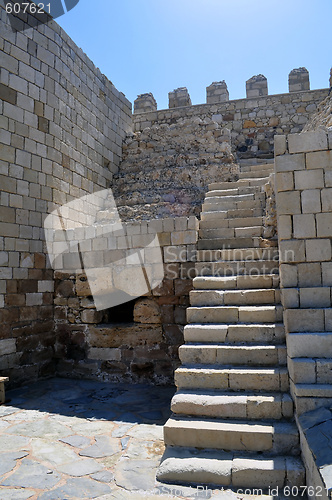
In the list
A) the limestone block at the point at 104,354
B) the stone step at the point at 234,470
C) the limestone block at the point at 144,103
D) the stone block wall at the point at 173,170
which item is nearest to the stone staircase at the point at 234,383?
the stone step at the point at 234,470

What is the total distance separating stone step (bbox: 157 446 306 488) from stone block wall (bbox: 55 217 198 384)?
2.77 metres

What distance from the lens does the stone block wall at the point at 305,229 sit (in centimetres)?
371

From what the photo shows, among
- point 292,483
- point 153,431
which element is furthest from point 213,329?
point 292,483

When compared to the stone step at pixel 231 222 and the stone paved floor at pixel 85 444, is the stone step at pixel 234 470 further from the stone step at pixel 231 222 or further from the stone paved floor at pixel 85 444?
the stone step at pixel 231 222

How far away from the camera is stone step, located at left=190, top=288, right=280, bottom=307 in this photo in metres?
4.62

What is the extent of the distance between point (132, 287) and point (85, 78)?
556 centimetres

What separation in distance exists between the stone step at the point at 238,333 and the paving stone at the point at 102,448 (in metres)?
1.37

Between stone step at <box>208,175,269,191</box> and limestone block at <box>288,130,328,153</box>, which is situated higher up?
stone step at <box>208,175,269,191</box>

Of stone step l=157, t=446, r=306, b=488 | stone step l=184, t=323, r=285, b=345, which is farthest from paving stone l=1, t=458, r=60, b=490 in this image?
stone step l=184, t=323, r=285, b=345

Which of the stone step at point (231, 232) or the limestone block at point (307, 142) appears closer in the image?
the limestone block at point (307, 142)

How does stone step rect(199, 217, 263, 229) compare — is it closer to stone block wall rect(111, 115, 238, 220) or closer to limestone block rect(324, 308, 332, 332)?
stone block wall rect(111, 115, 238, 220)

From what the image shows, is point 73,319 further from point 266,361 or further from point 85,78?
point 85,78

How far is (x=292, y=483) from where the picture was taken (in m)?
2.97

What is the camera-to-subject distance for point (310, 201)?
3.87 meters
